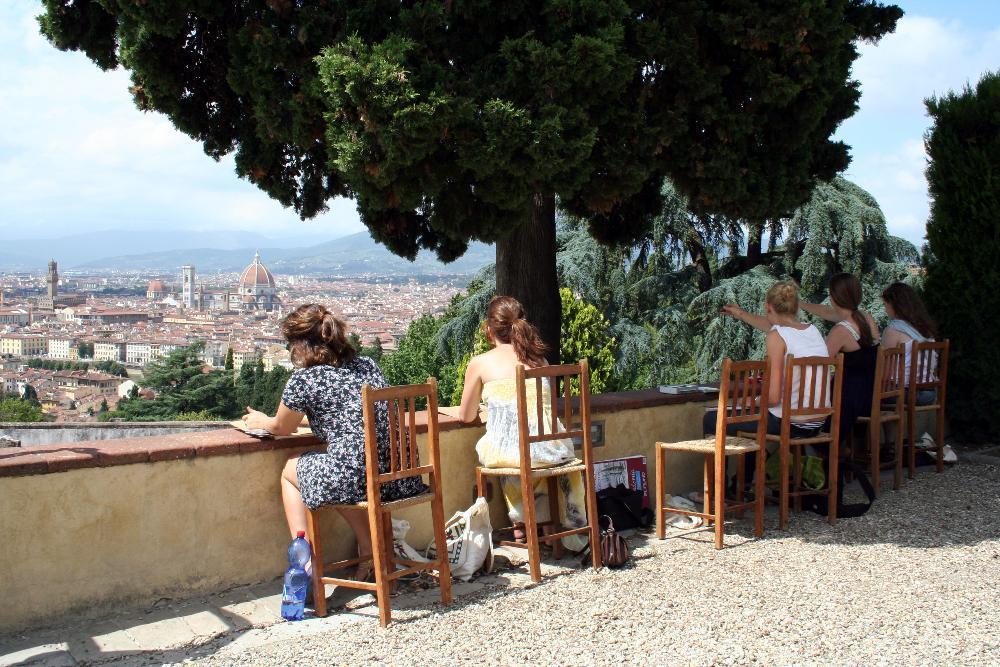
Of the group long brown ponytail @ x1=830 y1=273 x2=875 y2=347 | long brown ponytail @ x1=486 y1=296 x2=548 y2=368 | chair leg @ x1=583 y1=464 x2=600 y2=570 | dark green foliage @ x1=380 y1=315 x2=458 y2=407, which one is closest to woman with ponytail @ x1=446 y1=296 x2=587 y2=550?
long brown ponytail @ x1=486 y1=296 x2=548 y2=368

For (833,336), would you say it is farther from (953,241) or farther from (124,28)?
(124,28)

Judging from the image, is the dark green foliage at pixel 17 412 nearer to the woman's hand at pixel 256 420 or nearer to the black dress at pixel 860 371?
the woman's hand at pixel 256 420

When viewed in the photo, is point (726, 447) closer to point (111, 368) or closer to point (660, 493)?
point (660, 493)

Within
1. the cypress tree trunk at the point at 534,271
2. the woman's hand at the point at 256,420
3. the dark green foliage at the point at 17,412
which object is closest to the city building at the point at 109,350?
the dark green foliage at the point at 17,412

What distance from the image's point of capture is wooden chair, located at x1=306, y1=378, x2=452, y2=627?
3416mm

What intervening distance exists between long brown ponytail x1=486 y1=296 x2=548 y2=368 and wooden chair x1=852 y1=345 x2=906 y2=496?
93.0 inches

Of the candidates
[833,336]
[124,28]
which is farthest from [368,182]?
[833,336]

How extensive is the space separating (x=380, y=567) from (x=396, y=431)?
1.65 feet

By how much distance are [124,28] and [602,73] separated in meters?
2.85

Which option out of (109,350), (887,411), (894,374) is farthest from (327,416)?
(109,350)

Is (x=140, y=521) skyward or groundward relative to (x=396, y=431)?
groundward

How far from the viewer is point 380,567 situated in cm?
343

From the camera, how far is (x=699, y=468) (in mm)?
5582

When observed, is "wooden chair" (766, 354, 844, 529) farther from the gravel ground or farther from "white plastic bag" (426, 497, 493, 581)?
"white plastic bag" (426, 497, 493, 581)
